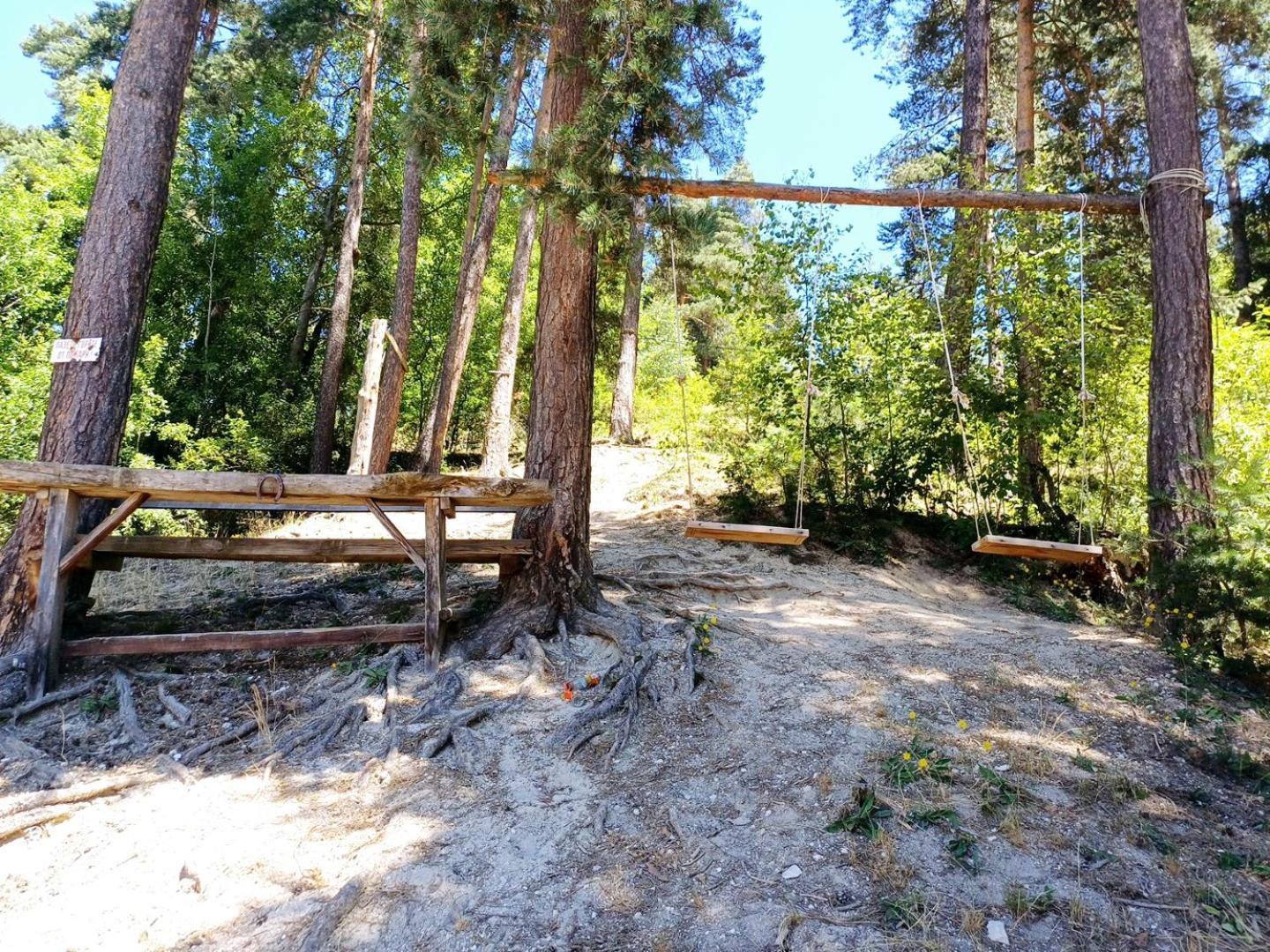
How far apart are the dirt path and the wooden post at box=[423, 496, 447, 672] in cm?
26

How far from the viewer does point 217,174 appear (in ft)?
49.4

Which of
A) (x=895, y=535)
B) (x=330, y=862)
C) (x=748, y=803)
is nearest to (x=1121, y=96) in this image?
(x=895, y=535)

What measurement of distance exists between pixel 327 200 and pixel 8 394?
28.7 ft

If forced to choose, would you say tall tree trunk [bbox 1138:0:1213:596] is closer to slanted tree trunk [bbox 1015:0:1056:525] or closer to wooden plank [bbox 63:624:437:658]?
slanted tree trunk [bbox 1015:0:1056:525]

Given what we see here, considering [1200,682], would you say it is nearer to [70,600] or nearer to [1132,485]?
[1132,485]

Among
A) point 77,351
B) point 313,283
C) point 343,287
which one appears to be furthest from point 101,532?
point 313,283

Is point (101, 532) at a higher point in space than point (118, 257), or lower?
lower

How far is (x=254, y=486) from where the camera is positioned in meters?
4.52

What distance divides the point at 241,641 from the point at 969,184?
9532mm

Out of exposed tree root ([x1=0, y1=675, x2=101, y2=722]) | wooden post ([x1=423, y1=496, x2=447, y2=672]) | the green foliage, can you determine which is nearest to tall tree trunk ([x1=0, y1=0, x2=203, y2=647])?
exposed tree root ([x1=0, y1=675, x2=101, y2=722])

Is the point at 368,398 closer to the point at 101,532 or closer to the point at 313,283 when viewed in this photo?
the point at 101,532

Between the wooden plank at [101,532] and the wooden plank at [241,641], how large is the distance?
52cm

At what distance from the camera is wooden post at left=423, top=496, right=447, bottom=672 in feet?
16.5

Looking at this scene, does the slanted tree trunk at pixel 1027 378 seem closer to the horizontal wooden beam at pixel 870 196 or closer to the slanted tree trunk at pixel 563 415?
the horizontal wooden beam at pixel 870 196
